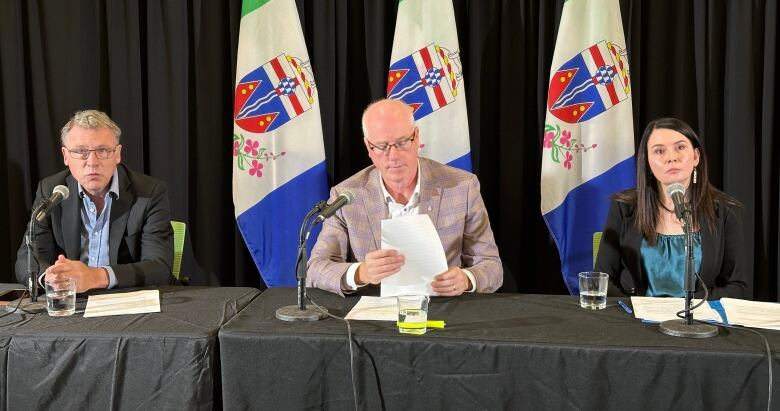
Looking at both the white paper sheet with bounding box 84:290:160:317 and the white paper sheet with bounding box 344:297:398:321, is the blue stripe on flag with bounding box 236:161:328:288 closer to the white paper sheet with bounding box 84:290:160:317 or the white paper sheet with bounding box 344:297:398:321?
the white paper sheet with bounding box 84:290:160:317

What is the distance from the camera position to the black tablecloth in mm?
1915

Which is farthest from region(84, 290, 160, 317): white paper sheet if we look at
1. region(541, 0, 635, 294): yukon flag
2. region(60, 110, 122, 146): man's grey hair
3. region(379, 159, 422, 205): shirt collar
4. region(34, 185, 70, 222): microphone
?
region(541, 0, 635, 294): yukon flag

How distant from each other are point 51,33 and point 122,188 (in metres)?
2.03

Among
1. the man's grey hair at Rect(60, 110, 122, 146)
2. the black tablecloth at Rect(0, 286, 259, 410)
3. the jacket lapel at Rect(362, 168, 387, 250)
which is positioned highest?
the man's grey hair at Rect(60, 110, 122, 146)

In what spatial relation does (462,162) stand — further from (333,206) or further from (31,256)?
(31,256)

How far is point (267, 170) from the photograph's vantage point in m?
4.08

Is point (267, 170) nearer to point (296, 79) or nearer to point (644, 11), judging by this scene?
point (296, 79)

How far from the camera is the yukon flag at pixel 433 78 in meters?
3.95

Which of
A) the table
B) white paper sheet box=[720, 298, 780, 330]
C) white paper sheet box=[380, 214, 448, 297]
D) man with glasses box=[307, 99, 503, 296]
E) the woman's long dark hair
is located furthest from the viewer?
the woman's long dark hair

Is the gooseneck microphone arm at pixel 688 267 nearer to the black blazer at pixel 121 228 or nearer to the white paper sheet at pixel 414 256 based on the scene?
the white paper sheet at pixel 414 256

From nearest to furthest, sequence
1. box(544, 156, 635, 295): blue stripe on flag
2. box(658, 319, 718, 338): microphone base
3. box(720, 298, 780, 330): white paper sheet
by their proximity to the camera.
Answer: box(658, 319, 718, 338): microphone base
box(720, 298, 780, 330): white paper sheet
box(544, 156, 635, 295): blue stripe on flag

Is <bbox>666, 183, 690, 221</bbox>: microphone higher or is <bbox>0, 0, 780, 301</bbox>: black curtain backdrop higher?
<bbox>0, 0, 780, 301</bbox>: black curtain backdrop

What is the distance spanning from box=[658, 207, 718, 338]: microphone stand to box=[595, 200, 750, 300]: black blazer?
0.69m

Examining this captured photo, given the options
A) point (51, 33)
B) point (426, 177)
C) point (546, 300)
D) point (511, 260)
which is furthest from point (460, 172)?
point (51, 33)
